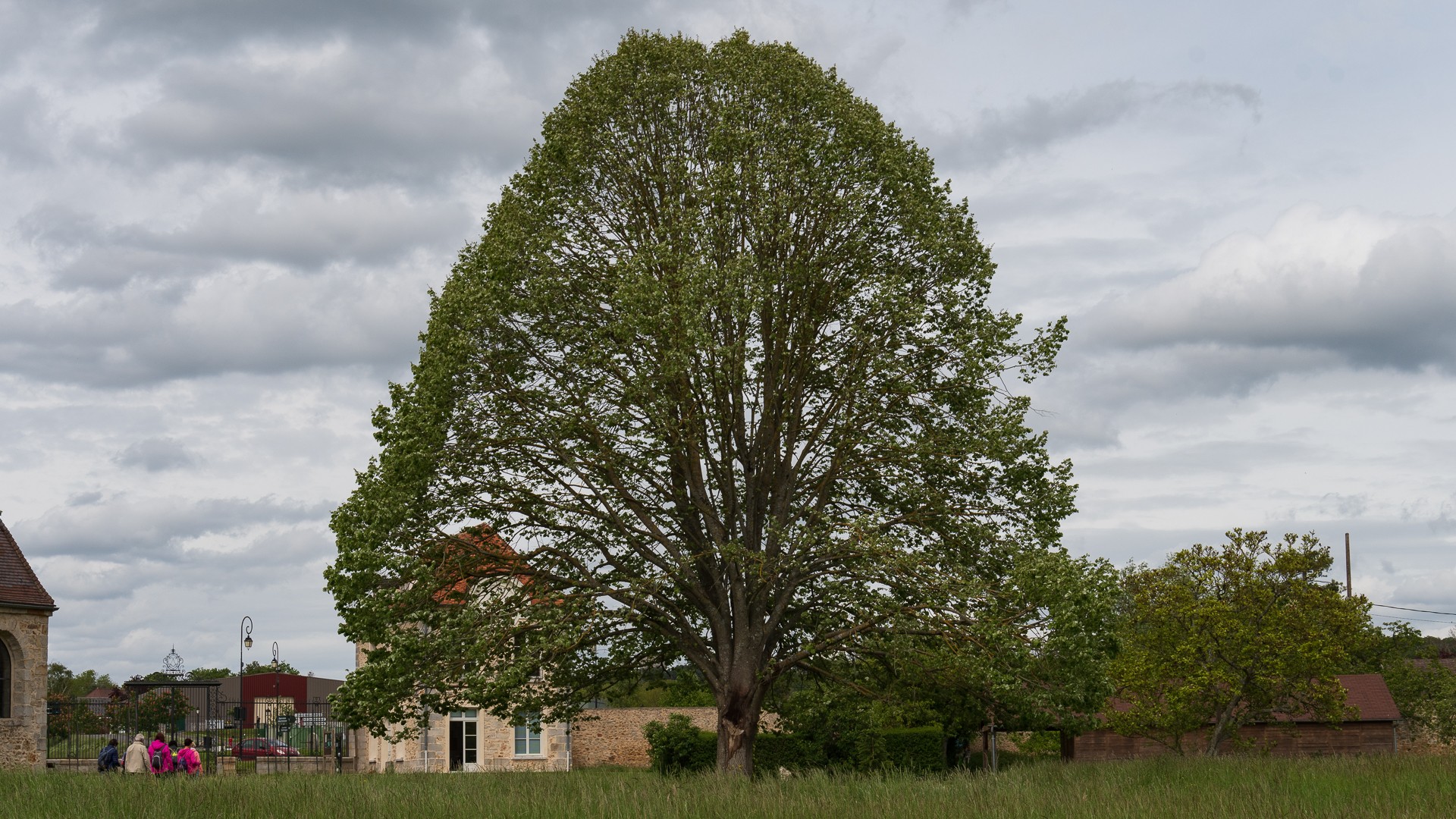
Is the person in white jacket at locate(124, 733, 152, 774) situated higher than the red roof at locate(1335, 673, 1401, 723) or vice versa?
the person in white jacket at locate(124, 733, 152, 774)

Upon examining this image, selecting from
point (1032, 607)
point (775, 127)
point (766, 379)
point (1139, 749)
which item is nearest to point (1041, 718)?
point (1032, 607)

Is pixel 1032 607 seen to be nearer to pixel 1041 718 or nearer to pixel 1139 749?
pixel 1041 718

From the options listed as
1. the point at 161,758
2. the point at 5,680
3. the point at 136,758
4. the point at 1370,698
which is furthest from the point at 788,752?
the point at 1370,698

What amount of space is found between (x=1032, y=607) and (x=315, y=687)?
5042 cm

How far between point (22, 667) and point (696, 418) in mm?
23701

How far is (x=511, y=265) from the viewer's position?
22.9m

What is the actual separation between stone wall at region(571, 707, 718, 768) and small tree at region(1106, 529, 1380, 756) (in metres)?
19.6

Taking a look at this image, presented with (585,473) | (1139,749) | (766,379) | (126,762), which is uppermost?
(766,379)

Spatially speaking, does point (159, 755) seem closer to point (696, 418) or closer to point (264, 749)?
point (696, 418)

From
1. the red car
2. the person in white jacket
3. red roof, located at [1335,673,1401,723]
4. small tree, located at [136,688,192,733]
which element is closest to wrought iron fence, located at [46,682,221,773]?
small tree, located at [136,688,192,733]

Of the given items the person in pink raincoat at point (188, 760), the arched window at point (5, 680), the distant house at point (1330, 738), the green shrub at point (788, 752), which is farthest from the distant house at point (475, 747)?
the distant house at point (1330, 738)

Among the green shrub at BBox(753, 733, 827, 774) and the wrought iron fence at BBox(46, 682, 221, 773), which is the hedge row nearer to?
the green shrub at BBox(753, 733, 827, 774)

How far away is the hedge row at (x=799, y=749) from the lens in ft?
102

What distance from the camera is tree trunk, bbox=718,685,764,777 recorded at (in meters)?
22.8
